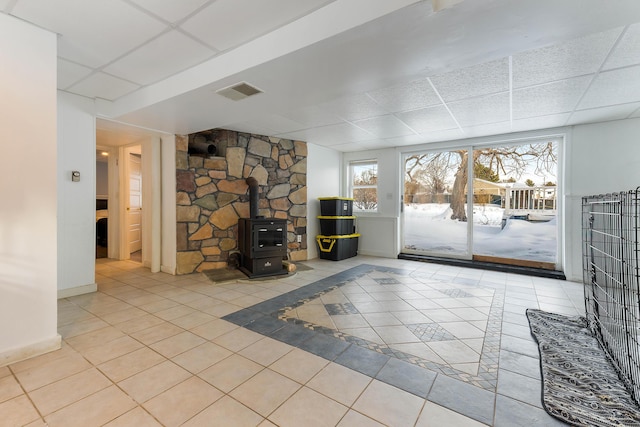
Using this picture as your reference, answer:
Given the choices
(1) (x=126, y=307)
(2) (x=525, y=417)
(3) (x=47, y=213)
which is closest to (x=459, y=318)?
(2) (x=525, y=417)

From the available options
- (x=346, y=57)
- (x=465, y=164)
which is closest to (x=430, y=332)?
(x=346, y=57)

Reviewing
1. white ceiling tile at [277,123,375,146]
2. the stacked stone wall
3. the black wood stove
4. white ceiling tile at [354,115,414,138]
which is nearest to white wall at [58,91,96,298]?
the stacked stone wall

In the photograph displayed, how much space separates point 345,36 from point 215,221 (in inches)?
145

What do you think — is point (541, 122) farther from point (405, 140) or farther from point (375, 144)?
point (375, 144)

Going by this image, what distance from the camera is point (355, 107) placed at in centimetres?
365

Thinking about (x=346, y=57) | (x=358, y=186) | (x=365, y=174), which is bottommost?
(x=358, y=186)

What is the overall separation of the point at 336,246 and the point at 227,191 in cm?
237

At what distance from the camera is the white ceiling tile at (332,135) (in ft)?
15.2

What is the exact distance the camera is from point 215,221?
4.66m

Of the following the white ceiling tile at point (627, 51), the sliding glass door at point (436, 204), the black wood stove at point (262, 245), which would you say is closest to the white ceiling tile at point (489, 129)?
the sliding glass door at point (436, 204)

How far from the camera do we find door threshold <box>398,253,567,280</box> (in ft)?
14.5

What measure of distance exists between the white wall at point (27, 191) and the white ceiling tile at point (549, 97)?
14.5 ft

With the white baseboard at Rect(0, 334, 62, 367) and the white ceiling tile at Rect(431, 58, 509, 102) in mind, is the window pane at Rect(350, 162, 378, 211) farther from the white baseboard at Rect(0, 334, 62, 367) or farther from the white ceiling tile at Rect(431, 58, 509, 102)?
the white baseboard at Rect(0, 334, 62, 367)

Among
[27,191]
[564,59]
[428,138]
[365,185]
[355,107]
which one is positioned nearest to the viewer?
[27,191]
